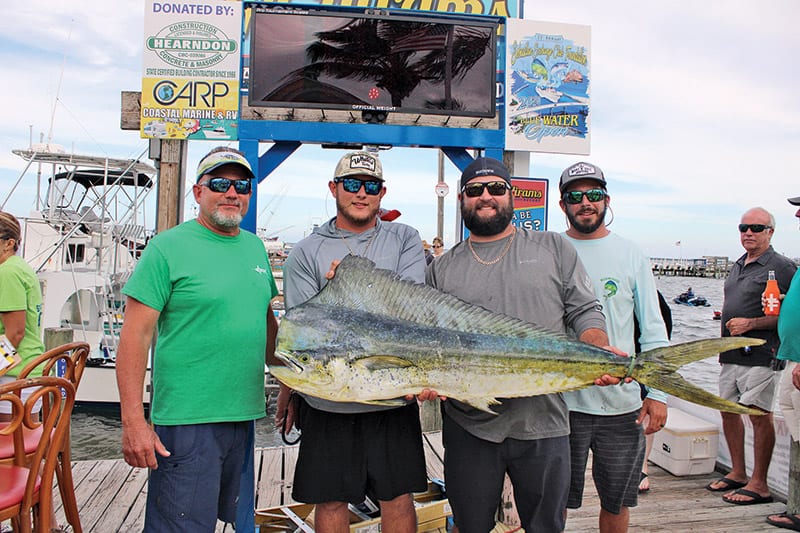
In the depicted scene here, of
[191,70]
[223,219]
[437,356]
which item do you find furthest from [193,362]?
[191,70]

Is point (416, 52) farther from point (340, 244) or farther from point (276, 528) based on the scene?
point (276, 528)

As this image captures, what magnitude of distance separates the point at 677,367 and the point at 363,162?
1399 mm

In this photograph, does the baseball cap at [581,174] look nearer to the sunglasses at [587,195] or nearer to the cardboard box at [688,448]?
the sunglasses at [587,195]

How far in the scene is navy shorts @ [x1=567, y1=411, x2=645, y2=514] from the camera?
246 centimetres

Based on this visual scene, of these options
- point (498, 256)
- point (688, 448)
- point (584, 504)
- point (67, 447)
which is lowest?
point (584, 504)

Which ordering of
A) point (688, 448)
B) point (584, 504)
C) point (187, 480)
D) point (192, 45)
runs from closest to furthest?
point (187, 480), point (192, 45), point (584, 504), point (688, 448)

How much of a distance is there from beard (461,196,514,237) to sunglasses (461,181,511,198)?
37mm

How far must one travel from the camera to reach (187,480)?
6.84 feet

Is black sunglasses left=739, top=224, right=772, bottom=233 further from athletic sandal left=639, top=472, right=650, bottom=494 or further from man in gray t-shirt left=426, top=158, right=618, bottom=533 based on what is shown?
man in gray t-shirt left=426, top=158, right=618, bottom=533

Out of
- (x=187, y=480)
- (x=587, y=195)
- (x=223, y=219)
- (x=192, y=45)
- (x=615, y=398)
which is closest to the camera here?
(x=187, y=480)

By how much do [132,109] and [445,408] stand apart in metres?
2.54

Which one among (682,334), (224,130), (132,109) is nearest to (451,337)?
(224,130)

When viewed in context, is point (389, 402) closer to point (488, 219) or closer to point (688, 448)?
point (488, 219)

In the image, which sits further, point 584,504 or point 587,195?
point 584,504
